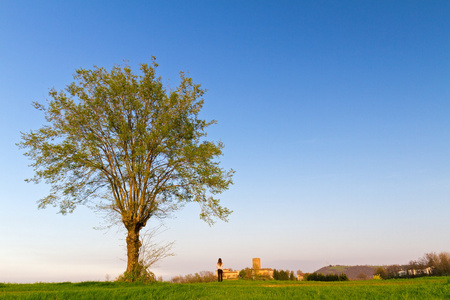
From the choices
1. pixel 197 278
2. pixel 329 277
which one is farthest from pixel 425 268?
pixel 197 278

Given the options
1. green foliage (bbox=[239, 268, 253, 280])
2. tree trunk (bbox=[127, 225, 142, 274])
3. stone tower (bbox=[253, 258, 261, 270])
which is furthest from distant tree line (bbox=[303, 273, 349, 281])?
tree trunk (bbox=[127, 225, 142, 274])

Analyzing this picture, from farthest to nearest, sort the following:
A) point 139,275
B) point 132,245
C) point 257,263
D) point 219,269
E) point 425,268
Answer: point 425,268
point 257,263
point 219,269
point 132,245
point 139,275

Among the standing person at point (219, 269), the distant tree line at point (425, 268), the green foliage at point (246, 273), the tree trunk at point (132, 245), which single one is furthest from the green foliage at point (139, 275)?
the distant tree line at point (425, 268)

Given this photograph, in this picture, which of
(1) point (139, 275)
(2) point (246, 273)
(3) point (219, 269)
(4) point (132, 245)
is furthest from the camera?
(2) point (246, 273)

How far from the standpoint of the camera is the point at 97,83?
25.3 meters

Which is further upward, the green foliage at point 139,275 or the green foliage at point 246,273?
the green foliage at point 139,275

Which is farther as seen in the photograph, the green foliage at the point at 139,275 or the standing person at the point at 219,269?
the standing person at the point at 219,269

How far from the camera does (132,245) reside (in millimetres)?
22406

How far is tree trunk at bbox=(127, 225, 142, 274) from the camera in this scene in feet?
71.3

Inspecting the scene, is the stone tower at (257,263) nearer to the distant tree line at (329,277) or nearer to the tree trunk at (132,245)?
the distant tree line at (329,277)

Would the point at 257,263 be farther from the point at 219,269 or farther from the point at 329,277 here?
the point at 219,269

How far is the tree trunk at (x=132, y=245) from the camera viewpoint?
71.3 ft

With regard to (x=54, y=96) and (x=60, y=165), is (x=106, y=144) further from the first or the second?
(x=54, y=96)

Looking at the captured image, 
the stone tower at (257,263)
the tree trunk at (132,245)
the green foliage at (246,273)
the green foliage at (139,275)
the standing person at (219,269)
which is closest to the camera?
the green foliage at (139,275)
